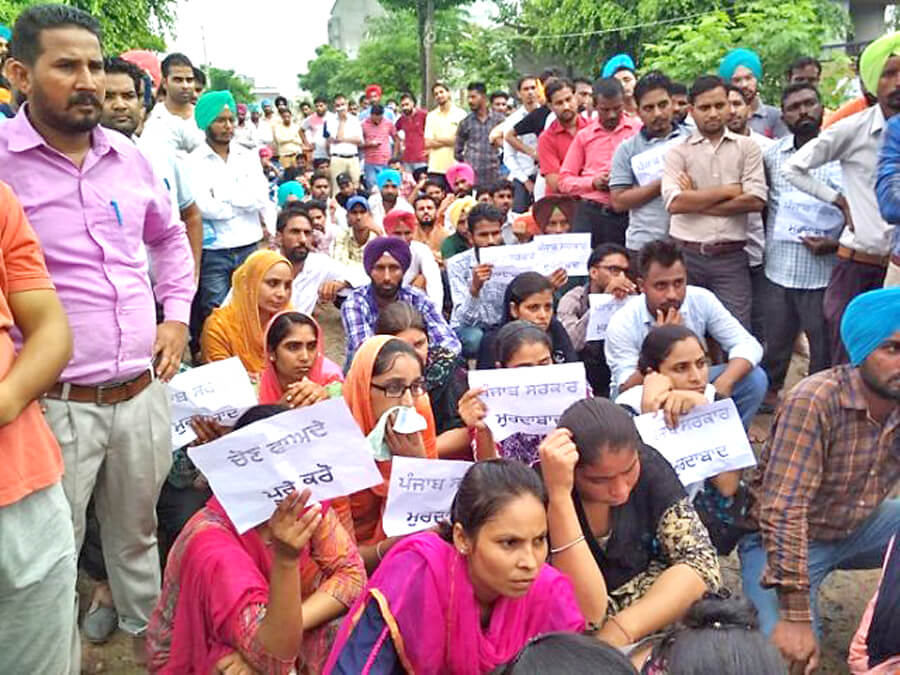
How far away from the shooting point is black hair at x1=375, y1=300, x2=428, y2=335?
420 centimetres

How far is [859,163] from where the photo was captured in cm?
423

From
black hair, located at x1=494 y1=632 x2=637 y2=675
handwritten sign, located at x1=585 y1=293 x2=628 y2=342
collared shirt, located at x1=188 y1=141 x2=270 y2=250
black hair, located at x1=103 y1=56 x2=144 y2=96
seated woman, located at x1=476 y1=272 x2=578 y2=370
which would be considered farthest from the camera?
collared shirt, located at x1=188 y1=141 x2=270 y2=250

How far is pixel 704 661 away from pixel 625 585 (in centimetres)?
110

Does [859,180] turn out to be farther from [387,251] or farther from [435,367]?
[387,251]

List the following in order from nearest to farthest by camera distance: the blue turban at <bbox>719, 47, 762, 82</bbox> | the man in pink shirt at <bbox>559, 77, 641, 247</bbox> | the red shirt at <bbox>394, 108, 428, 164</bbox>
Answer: the man in pink shirt at <bbox>559, 77, 641, 247</bbox>, the blue turban at <bbox>719, 47, 762, 82</bbox>, the red shirt at <bbox>394, 108, 428, 164</bbox>

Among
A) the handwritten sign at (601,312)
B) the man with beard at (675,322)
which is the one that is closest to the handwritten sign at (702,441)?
the man with beard at (675,322)

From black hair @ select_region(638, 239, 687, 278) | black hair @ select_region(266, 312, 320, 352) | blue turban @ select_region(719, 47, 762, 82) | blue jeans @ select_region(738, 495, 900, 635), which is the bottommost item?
blue jeans @ select_region(738, 495, 900, 635)

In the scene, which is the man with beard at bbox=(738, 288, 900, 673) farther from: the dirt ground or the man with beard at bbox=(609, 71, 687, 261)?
the man with beard at bbox=(609, 71, 687, 261)

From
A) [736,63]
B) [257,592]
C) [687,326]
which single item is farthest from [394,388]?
[736,63]

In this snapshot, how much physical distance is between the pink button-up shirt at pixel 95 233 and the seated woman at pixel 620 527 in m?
1.29

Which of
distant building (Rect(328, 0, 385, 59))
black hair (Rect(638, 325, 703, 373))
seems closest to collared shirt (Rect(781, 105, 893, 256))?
black hair (Rect(638, 325, 703, 373))

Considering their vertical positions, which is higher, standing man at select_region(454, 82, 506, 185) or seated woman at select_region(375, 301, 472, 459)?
standing man at select_region(454, 82, 506, 185)

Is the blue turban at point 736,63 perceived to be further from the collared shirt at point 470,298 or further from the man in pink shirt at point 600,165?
the collared shirt at point 470,298

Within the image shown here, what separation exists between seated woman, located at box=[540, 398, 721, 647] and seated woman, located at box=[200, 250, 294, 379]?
2.10 meters
